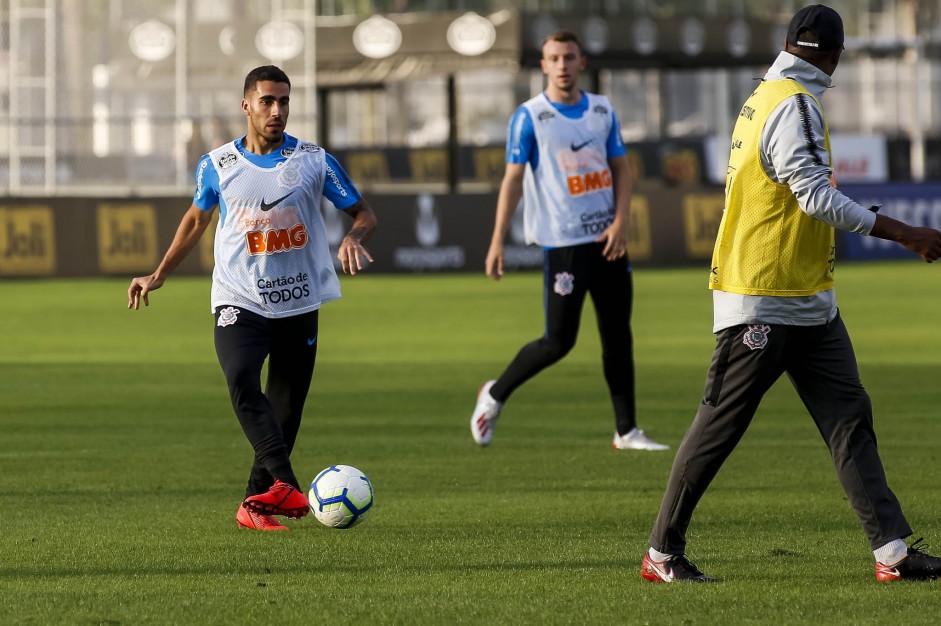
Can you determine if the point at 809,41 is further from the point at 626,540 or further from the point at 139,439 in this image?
the point at 139,439

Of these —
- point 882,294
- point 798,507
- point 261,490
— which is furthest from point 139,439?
point 882,294

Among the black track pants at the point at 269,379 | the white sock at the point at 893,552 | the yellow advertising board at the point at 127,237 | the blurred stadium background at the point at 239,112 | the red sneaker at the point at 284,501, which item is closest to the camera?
the white sock at the point at 893,552

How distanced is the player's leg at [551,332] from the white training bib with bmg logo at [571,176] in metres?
0.14

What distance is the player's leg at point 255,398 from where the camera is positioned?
7668 mm

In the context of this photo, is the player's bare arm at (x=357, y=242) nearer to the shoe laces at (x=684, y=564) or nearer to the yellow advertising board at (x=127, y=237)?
the shoe laces at (x=684, y=564)

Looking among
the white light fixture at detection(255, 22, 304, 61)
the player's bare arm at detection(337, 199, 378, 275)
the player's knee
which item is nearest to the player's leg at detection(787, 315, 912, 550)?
the player's bare arm at detection(337, 199, 378, 275)

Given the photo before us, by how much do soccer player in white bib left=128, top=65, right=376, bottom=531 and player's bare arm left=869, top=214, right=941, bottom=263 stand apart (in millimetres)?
2488

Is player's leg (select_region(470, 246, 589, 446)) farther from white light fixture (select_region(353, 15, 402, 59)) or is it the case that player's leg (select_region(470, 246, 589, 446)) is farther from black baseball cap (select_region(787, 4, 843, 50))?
white light fixture (select_region(353, 15, 402, 59))

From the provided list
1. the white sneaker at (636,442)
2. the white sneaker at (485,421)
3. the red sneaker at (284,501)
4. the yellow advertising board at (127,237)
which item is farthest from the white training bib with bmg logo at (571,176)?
the yellow advertising board at (127,237)

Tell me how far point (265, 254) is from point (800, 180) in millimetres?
2770

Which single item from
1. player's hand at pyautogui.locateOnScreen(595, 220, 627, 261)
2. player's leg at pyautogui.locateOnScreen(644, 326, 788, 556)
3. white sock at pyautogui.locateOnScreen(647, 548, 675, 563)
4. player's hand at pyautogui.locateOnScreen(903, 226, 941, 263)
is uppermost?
player's hand at pyautogui.locateOnScreen(595, 220, 627, 261)

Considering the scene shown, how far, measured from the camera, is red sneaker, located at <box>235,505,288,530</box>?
785 centimetres

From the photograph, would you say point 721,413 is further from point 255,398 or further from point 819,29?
point 255,398

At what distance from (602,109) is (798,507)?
3.33 metres
